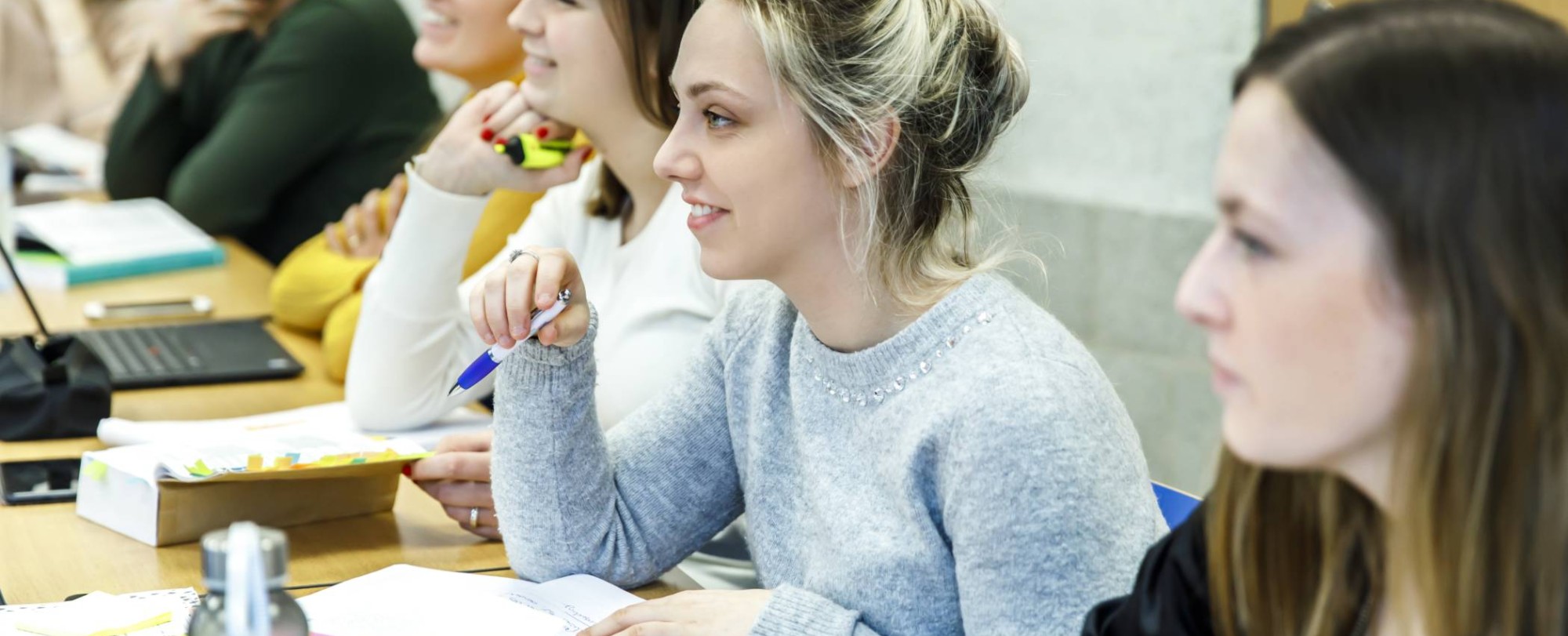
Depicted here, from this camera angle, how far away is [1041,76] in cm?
288

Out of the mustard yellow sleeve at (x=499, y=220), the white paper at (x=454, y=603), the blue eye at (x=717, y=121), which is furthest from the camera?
the mustard yellow sleeve at (x=499, y=220)

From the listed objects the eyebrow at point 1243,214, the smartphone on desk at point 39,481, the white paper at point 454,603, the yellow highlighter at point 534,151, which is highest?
the eyebrow at point 1243,214

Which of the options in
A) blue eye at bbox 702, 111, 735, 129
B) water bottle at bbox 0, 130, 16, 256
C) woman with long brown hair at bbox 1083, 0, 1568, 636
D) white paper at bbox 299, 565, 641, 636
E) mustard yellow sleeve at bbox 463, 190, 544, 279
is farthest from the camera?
water bottle at bbox 0, 130, 16, 256

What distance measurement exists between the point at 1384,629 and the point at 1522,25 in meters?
0.36

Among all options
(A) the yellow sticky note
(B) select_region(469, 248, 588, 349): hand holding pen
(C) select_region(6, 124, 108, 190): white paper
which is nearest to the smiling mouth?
(B) select_region(469, 248, 588, 349): hand holding pen

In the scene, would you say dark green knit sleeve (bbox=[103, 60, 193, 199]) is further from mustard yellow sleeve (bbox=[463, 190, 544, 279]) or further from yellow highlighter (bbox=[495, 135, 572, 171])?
yellow highlighter (bbox=[495, 135, 572, 171])

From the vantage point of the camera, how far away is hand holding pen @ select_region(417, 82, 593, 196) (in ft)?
6.34

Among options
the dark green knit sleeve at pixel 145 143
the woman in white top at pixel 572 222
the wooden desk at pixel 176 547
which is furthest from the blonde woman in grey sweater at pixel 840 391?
the dark green knit sleeve at pixel 145 143

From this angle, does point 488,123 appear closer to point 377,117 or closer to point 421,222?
point 421,222

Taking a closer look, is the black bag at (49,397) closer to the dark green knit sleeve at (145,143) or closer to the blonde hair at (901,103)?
the blonde hair at (901,103)

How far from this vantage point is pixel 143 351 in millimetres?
2182

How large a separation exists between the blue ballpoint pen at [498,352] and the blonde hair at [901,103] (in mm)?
261

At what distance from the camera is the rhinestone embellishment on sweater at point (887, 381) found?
127 centimetres

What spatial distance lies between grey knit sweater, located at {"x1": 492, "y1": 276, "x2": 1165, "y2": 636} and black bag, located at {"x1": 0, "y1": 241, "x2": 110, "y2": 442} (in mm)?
623
